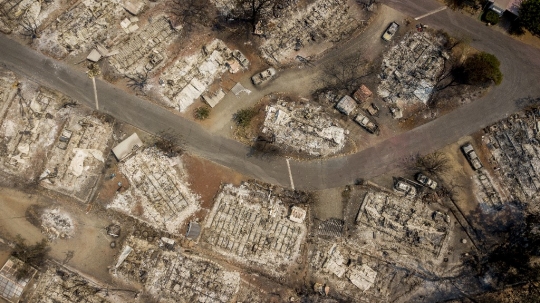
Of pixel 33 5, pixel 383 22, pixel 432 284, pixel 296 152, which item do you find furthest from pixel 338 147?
pixel 33 5

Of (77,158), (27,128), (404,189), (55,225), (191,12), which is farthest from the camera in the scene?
(191,12)

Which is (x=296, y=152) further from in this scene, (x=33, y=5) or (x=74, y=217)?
(x=33, y=5)

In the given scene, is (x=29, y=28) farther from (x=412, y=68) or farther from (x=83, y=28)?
(x=412, y=68)

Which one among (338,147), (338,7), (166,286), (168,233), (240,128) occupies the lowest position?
(166,286)

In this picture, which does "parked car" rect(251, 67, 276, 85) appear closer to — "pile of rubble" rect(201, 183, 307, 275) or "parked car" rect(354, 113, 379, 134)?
"parked car" rect(354, 113, 379, 134)

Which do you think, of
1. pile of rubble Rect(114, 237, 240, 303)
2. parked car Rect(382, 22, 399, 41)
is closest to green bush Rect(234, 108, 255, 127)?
pile of rubble Rect(114, 237, 240, 303)

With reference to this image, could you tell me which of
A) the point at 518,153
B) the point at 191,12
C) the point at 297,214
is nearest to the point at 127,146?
the point at 191,12
